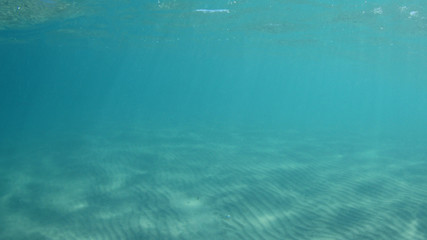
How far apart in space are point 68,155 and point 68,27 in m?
19.3

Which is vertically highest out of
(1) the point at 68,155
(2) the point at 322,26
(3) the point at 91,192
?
(2) the point at 322,26

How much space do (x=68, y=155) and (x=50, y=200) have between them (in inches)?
234

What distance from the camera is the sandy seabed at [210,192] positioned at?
22.1 feet

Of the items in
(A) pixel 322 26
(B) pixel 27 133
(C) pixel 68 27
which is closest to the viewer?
(B) pixel 27 133

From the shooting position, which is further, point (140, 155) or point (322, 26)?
point (322, 26)

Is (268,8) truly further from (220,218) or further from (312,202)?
(220,218)

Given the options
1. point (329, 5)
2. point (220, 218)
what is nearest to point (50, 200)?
point (220, 218)

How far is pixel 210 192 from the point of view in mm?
8992

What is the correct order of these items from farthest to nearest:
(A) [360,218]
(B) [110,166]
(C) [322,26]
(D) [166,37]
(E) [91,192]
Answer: (D) [166,37], (C) [322,26], (B) [110,166], (E) [91,192], (A) [360,218]

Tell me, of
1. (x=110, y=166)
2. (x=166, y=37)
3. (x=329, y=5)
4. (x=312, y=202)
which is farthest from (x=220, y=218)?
(x=166, y=37)

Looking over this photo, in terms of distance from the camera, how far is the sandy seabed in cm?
673

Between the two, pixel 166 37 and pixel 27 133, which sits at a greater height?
pixel 166 37

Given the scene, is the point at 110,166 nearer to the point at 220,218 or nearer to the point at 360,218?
the point at 220,218

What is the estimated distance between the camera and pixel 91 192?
911cm
